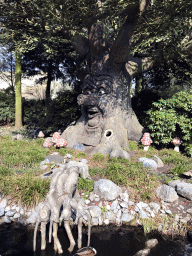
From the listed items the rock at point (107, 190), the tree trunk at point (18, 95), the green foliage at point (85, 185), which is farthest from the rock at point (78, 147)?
the tree trunk at point (18, 95)

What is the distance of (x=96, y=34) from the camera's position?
812cm

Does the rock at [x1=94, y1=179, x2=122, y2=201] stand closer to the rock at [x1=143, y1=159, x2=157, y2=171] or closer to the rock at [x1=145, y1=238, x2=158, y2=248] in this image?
the rock at [x1=145, y1=238, x2=158, y2=248]

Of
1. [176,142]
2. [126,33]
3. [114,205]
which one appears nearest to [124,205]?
[114,205]

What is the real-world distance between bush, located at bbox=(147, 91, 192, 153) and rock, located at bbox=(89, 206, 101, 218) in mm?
4479

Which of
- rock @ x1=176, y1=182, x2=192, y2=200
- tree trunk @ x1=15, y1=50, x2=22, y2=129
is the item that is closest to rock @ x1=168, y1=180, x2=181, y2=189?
rock @ x1=176, y1=182, x2=192, y2=200

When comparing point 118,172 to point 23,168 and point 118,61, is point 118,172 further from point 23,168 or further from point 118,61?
point 118,61

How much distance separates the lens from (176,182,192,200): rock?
514cm

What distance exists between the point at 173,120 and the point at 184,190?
11.3 ft

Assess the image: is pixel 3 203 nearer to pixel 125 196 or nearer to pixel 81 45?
pixel 125 196

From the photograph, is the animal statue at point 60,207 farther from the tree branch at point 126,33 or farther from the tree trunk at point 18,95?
the tree trunk at point 18,95

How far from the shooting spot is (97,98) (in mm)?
8453

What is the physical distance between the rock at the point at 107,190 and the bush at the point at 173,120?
12.3 ft

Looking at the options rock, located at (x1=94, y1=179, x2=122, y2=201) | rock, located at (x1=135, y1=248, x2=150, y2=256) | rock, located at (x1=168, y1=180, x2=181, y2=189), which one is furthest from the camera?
rock, located at (x1=168, y1=180, x2=181, y2=189)

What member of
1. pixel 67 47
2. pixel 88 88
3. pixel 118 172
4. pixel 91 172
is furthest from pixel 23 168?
pixel 67 47
